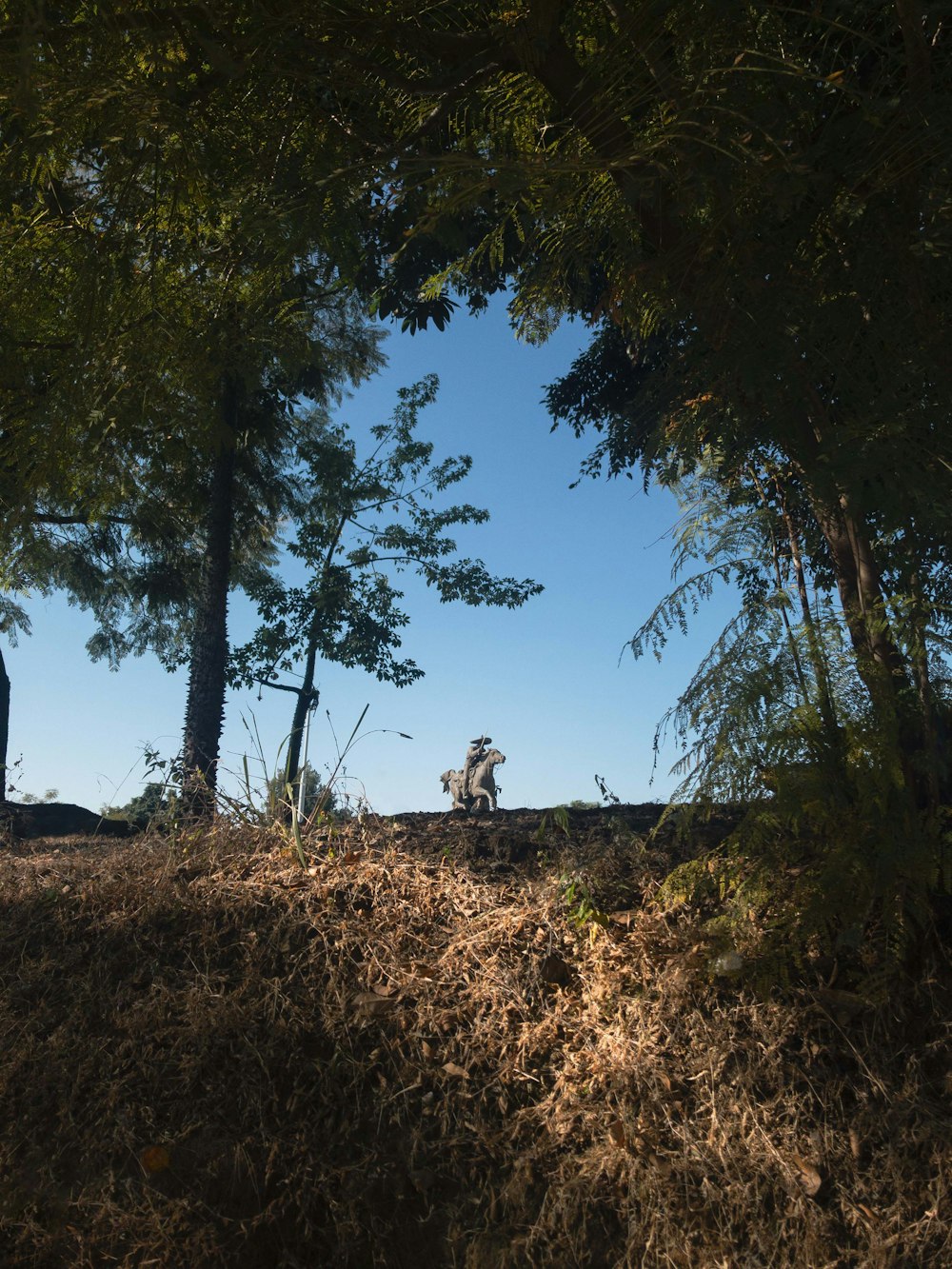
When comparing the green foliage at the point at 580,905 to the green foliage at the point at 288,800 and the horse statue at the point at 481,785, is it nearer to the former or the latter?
the green foliage at the point at 288,800

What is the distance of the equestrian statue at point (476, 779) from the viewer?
957cm

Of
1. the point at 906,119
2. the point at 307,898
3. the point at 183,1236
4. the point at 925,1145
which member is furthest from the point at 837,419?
the point at 183,1236

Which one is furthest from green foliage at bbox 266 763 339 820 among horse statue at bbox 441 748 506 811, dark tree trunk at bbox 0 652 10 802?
dark tree trunk at bbox 0 652 10 802

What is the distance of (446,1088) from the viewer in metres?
3.59

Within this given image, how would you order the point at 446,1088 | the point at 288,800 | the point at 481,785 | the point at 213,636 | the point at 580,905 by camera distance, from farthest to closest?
1. the point at 213,636
2. the point at 481,785
3. the point at 288,800
4. the point at 580,905
5. the point at 446,1088

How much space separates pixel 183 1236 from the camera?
123 inches

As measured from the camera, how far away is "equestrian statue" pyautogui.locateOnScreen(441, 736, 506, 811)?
957 cm

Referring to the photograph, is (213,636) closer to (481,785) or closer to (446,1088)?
(481,785)

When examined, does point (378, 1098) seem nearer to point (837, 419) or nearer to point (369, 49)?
point (837, 419)

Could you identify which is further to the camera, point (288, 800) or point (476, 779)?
point (476, 779)

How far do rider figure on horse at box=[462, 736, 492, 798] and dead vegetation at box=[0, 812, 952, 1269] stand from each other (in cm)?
511

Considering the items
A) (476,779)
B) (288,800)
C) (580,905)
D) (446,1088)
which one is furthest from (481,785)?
(446,1088)

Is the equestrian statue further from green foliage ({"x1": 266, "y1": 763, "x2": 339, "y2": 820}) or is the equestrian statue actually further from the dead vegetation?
the dead vegetation

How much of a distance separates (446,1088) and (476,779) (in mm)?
6007
